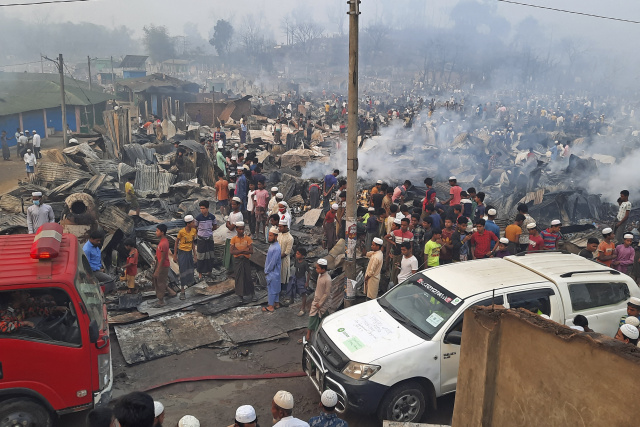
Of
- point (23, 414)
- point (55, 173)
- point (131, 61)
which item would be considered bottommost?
point (23, 414)

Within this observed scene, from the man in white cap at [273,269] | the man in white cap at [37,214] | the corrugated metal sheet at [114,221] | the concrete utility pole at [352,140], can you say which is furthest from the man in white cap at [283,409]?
the man in white cap at [37,214]

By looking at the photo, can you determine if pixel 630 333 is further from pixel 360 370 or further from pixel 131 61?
pixel 131 61

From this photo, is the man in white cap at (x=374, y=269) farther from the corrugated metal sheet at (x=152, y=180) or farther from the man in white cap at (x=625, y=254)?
the corrugated metal sheet at (x=152, y=180)

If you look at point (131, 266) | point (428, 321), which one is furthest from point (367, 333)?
point (131, 266)

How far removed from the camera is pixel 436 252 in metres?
8.08

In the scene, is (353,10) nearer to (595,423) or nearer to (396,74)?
(595,423)

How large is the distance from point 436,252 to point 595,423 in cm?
521

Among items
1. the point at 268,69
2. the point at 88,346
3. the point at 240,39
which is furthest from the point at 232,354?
the point at 240,39

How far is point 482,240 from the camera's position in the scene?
28.2 feet

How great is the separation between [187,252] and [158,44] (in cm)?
8472

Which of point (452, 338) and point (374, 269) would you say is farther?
point (374, 269)

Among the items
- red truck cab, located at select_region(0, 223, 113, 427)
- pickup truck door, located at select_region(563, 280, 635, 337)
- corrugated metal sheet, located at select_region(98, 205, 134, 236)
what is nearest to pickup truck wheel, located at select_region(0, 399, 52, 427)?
red truck cab, located at select_region(0, 223, 113, 427)

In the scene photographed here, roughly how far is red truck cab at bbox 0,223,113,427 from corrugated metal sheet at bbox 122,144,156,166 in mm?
15049

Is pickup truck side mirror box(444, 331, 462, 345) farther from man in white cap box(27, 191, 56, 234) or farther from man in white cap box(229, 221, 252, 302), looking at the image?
man in white cap box(27, 191, 56, 234)
